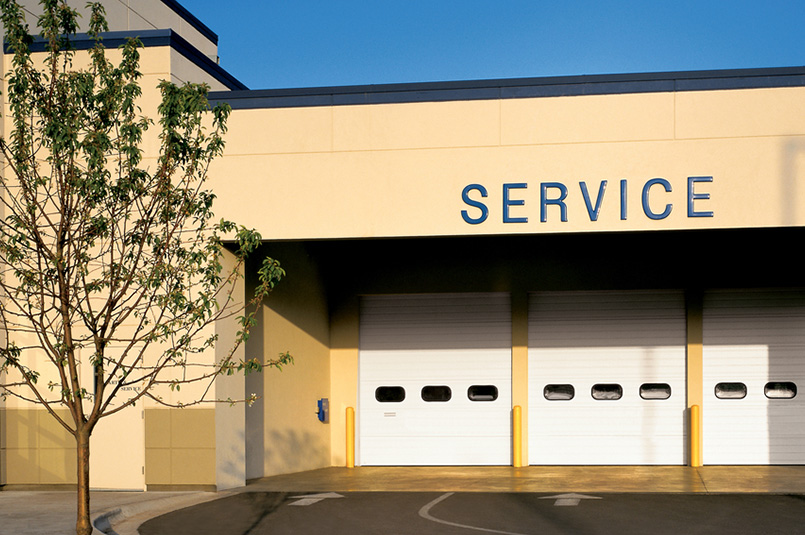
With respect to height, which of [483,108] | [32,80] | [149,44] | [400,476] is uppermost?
[149,44]

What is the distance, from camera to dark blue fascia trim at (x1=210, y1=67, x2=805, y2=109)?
1399 cm

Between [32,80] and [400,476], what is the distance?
10810 mm

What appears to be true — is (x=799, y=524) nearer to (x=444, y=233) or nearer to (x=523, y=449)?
(x=444, y=233)

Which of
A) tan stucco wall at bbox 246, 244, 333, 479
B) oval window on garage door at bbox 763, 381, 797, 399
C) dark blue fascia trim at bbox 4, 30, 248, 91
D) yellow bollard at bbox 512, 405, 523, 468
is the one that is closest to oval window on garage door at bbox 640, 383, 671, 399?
oval window on garage door at bbox 763, 381, 797, 399

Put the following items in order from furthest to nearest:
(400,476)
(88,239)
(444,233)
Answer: (400,476) → (444,233) → (88,239)

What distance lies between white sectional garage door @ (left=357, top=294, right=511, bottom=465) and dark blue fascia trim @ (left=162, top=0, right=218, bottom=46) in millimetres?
7803

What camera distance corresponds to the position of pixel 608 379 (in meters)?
19.0

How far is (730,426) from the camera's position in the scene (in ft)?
61.0

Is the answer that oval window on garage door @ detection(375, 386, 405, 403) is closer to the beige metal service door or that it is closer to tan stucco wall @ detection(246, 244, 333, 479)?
tan stucco wall @ detection(246, 244, 333, 479)

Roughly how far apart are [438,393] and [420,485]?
3.71 meters

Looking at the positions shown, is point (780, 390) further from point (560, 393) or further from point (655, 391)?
point (560, 393)

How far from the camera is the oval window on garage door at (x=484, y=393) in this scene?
19.2 m

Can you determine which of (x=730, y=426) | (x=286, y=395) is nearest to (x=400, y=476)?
(x=286, y=395)

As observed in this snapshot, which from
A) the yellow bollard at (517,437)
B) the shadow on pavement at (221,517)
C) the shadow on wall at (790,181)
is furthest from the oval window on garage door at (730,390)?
the shadow on pavement at (221,517)
